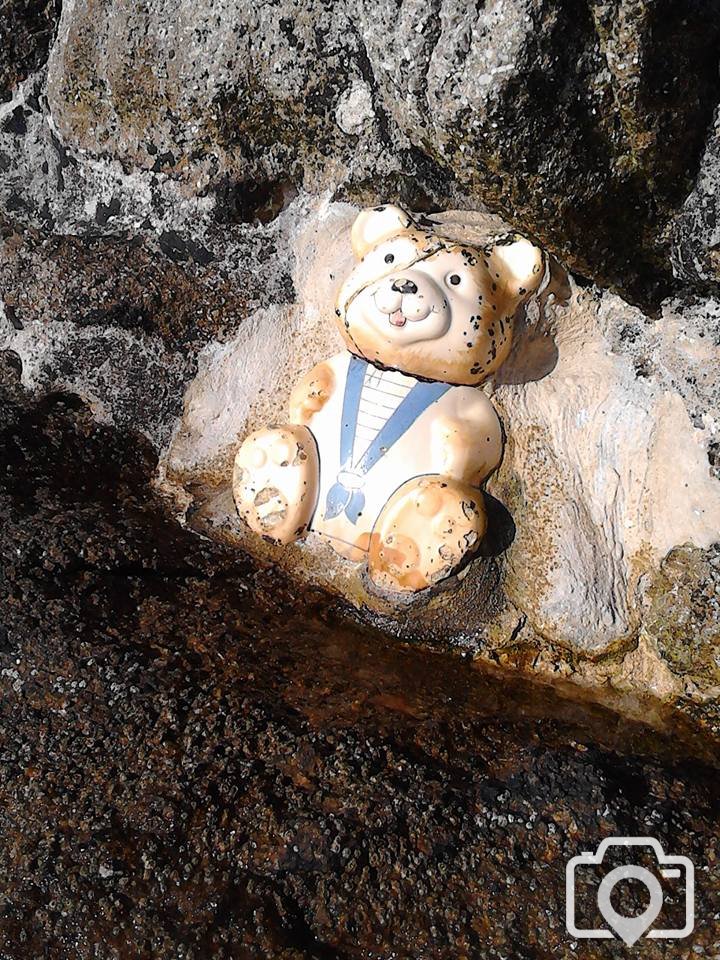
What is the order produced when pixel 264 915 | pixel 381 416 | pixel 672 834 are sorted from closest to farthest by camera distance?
pixel 264 915 < pixel 672 834 < pixel 381 416

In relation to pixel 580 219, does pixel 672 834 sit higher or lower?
lower

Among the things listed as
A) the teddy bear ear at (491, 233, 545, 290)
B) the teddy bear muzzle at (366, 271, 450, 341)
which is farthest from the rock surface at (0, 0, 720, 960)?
the teddy bear muzzle at (366, 271, 450, 341)

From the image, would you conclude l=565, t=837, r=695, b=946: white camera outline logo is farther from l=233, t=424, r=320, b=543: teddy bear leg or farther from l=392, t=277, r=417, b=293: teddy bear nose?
l=392, t=277, r=417, b=293: teddy bear nose

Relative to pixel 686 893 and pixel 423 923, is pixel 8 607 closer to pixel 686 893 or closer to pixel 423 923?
pixel 423 923

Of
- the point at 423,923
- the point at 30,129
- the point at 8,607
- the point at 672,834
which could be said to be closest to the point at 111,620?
the point at 8,607

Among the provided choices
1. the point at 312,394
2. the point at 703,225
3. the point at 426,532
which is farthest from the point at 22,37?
the point at 703,225

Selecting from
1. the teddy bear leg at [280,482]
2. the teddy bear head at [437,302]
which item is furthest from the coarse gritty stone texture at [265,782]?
the teddy bear head at [437,302]
